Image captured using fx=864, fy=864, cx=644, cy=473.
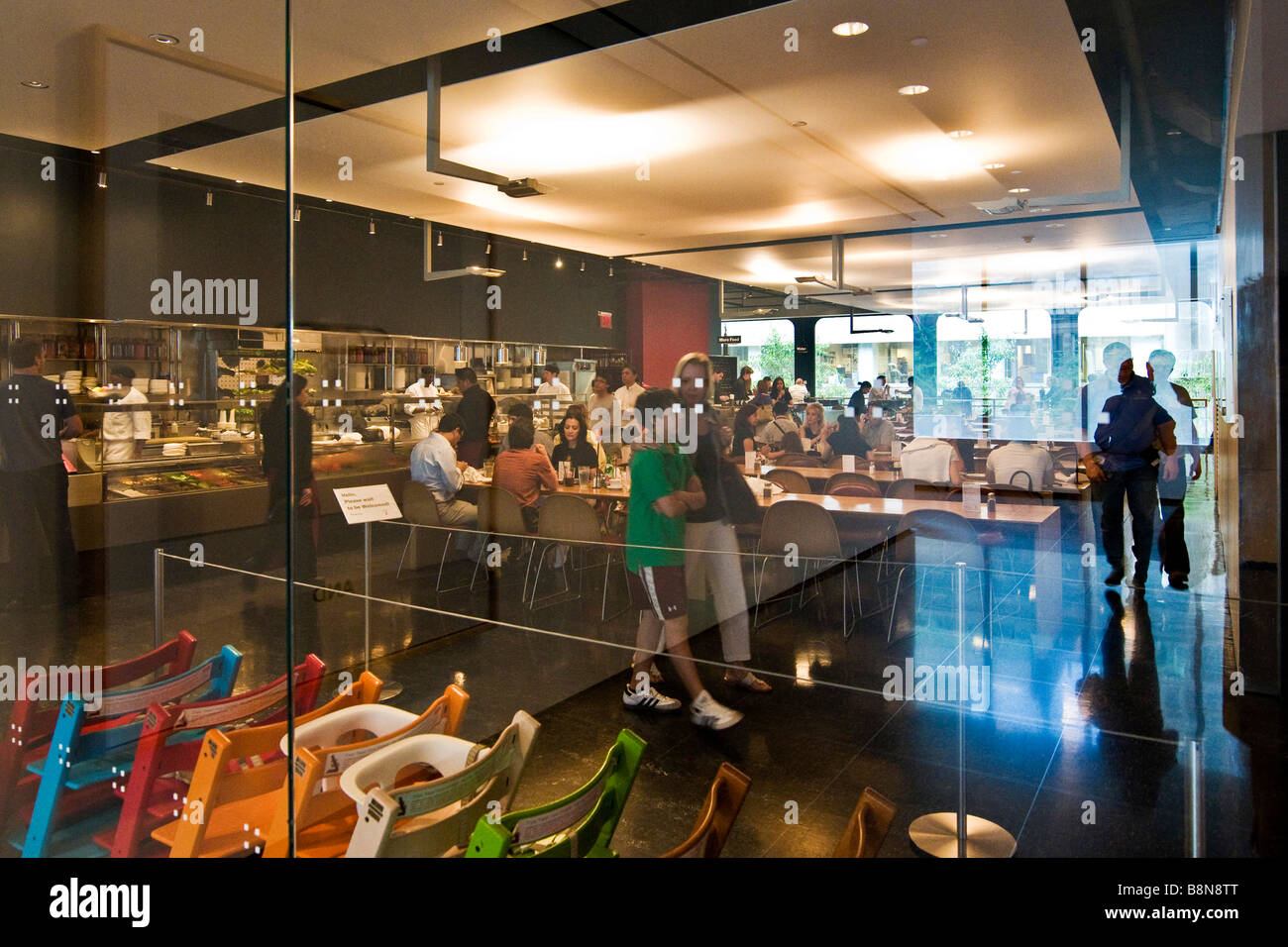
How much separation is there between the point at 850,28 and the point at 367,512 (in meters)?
3.14

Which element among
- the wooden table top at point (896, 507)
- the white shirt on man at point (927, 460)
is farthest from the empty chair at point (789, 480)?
the white shirt on man at point (927, 460)

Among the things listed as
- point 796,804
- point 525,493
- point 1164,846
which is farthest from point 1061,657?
point 525,493

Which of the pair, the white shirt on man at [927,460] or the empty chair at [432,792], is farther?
the white shirt on man at [927,460]

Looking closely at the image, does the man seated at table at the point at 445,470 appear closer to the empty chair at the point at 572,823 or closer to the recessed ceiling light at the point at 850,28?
the recessed ceiling light at the point at 850,28

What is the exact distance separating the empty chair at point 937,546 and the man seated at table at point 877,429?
0.48 metres

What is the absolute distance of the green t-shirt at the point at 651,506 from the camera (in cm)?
407

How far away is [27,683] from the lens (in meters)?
2.99

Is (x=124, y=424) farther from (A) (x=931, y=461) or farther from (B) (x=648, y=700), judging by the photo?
(A) (x=931, y=461)

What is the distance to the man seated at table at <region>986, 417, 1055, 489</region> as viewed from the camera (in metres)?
4.53

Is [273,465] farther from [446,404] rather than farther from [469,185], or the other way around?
[469,185]

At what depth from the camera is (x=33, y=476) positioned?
3697 millimetres

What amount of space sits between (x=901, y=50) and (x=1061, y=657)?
10.2ft

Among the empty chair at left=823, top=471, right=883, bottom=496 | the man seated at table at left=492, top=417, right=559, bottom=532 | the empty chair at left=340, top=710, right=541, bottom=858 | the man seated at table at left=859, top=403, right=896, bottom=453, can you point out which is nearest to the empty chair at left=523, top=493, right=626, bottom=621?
the man seated at table at left=492, top=417, right=559, bottom=532

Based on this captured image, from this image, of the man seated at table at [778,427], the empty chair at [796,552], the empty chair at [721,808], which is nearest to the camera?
the empty chair at [721,808]
